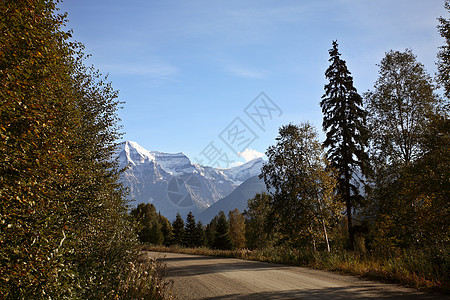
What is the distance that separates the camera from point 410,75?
73.4 feet

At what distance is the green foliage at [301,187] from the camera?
19.1 meters

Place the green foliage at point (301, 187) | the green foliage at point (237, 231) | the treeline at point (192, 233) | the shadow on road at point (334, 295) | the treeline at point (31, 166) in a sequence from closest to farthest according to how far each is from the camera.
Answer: the treeline at point (31, 166) → the shadow on road at point (334, 295) → the green foliage at point (301, 187) → the treeline at point (192, 233) → the green foliage at point (237, 231)

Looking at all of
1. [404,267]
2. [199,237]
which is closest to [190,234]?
[199,237]

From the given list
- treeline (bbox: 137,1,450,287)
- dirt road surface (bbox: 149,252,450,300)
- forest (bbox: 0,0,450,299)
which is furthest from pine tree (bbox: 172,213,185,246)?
dirt road surface (bbox: 149,252,450,300)

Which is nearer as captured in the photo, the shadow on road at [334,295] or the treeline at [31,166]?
the treeline at [31,166]

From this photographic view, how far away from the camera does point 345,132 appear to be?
23172 mm

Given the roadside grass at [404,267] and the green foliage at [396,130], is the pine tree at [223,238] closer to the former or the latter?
the green foliage at [396,130]

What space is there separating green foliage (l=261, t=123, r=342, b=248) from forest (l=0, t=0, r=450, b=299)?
8 cm

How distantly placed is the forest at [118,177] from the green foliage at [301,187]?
0.28ft

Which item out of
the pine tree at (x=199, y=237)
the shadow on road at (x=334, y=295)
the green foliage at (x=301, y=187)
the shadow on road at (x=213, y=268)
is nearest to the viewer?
the shadow on road at (x=334, y=295)

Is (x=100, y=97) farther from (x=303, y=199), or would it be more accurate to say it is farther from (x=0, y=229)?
(x=303, y=199)

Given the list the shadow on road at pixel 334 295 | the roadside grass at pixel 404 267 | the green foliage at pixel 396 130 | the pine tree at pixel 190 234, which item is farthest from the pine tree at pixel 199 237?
the shadow on road at pixel 334 295

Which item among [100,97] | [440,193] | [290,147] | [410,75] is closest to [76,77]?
[100,97]

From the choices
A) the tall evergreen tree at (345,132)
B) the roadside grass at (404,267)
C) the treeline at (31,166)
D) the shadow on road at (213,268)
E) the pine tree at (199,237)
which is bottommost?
the pine tree at (199,237)
